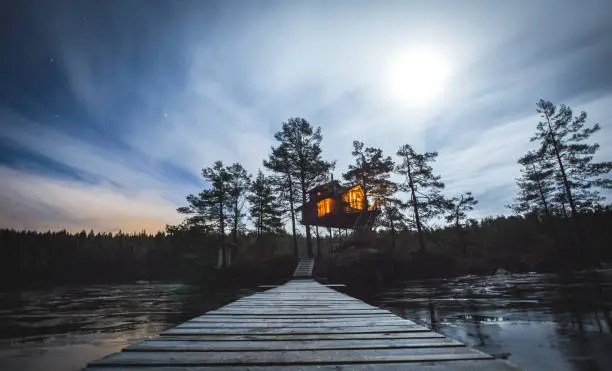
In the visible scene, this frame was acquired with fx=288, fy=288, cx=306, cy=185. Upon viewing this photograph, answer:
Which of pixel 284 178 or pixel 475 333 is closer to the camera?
pixel 475 333

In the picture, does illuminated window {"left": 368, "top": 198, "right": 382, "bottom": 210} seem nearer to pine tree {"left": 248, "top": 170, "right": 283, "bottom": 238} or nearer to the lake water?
pine tree {"left": 248, "top": 170, "right": 283, "bottom": 238}

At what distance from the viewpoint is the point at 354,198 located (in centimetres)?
3359

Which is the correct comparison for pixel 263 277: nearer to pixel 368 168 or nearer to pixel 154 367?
pixel 368 168

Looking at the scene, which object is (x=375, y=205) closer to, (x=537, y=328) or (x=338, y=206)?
(x=338, y=206)

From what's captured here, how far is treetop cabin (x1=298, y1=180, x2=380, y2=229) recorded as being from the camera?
32.8 metres

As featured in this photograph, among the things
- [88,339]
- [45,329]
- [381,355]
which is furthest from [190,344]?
[45,329]

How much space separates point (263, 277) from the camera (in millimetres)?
27062

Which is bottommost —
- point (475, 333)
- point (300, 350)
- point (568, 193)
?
point (475, 333)

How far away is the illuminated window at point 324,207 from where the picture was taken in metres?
33.1

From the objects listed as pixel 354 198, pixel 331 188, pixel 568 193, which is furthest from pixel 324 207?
pixel 568 193

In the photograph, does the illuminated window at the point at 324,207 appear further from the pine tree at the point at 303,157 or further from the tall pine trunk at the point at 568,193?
the tall pine trunk at the point at 568,193

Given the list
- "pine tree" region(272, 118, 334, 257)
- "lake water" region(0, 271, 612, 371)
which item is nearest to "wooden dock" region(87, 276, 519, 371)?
"lake water" region(0, 271, 612, 371)

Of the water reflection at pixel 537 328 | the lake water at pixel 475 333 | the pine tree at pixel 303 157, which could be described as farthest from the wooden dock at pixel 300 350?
the pine tree at pixel 303 157

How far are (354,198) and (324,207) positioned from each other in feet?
12.0
